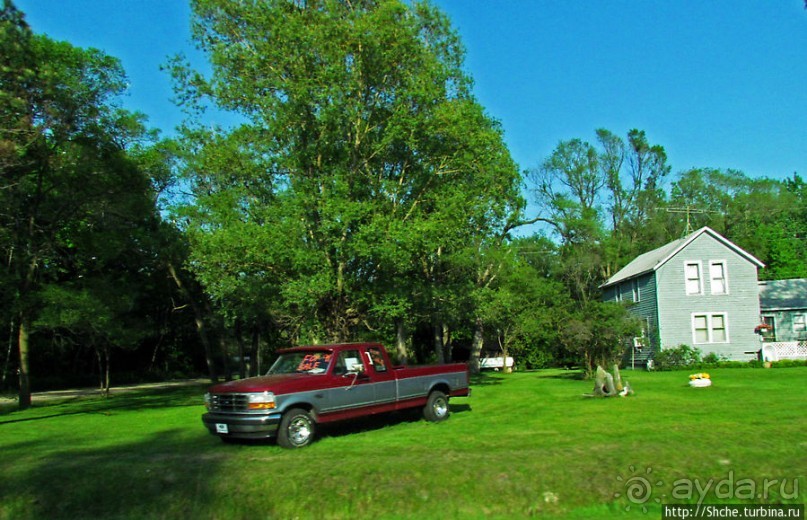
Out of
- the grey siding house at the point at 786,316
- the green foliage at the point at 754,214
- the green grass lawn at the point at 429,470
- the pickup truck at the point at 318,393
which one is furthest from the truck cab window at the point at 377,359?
the green foliage at the point at 754,214

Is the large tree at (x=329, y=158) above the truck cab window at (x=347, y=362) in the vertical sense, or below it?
above

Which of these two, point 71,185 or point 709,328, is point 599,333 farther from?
point 71,185

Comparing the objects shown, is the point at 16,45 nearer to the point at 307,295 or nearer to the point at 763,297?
the point at 307,295

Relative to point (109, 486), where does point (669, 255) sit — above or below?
above

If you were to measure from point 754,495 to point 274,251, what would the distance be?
14.6 metres

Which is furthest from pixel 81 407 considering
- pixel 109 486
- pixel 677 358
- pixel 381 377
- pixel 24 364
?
pixel 677 358

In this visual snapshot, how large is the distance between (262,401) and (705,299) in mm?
31083

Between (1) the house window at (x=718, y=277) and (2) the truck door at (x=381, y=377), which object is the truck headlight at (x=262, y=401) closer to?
(2) the truck door at (x=381, y=377)

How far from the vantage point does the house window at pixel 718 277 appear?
35.6m

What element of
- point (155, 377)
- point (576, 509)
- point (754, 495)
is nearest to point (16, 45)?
point (576, 509)

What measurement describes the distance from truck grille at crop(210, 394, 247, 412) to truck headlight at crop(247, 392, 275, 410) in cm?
18

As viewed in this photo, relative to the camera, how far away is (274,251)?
19672 mm

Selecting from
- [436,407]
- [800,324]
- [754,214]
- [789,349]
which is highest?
[754,214]

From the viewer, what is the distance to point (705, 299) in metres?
35.4
